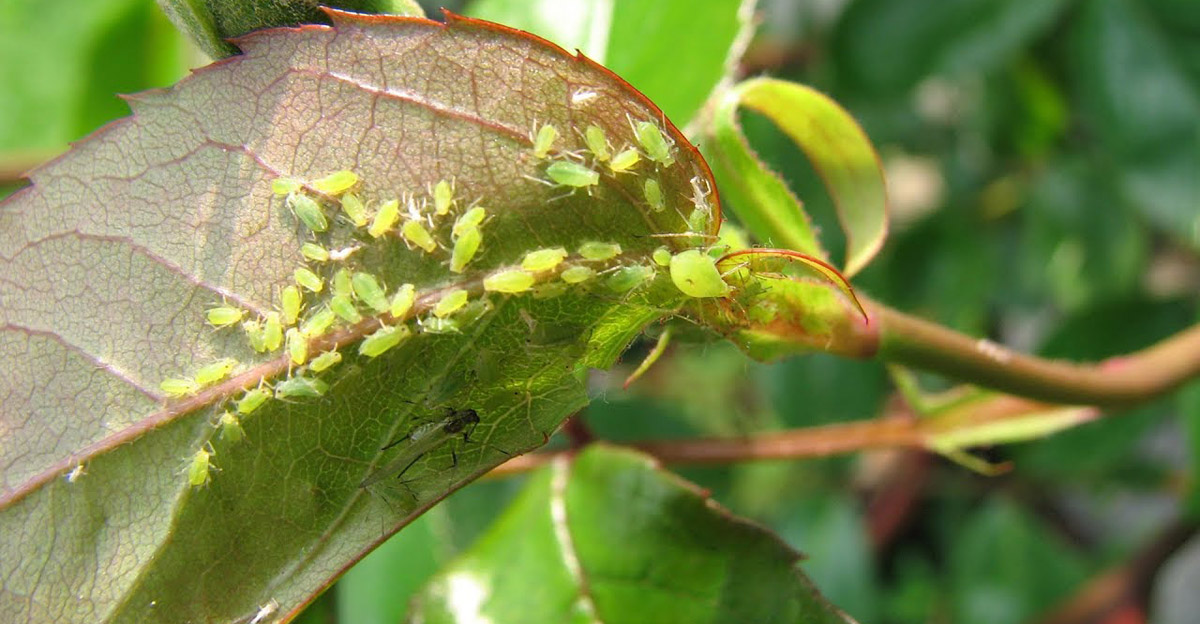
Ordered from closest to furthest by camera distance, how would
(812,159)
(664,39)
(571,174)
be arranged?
(571,174) → (812,159) → (664,39)

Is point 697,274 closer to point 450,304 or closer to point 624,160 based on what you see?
point 624,160

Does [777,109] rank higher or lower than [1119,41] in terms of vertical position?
higher

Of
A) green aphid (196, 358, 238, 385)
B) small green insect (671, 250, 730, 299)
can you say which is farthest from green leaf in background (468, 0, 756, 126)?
green aphid (196, 358, 238, 385)

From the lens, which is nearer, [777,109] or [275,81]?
[275,81]

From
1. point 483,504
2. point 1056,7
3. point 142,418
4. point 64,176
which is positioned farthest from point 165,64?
point 1056,7

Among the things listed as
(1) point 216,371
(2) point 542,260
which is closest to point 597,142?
(2) point 542,260

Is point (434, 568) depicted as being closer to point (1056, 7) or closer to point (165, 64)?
point (165, 64)

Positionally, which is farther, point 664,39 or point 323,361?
point 664,39

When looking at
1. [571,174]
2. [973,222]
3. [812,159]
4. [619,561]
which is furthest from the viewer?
[973,222]
